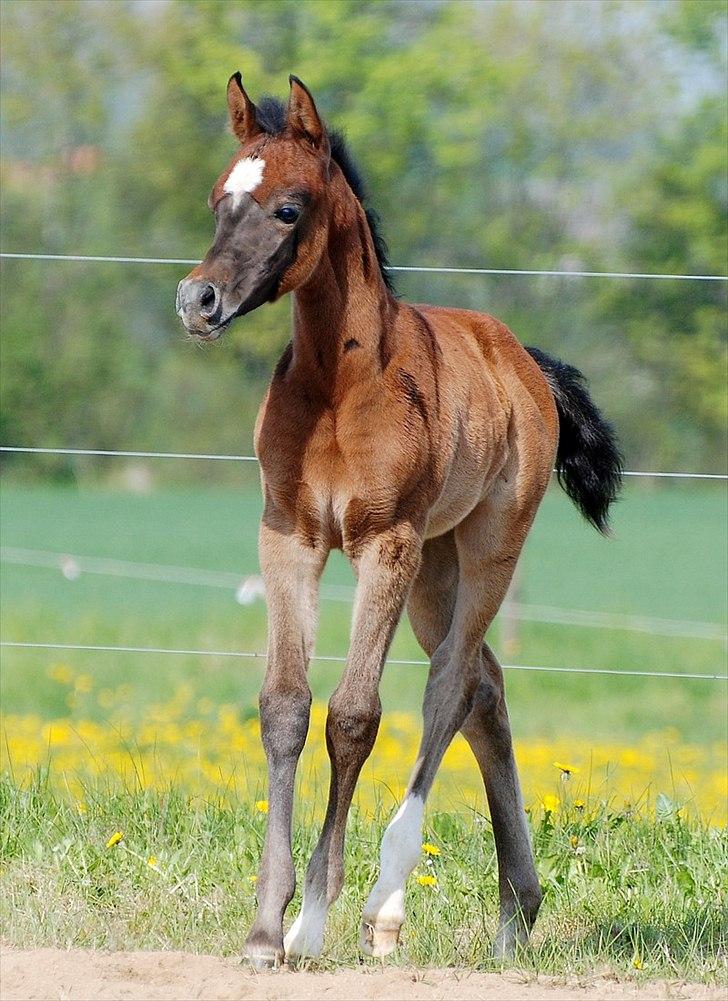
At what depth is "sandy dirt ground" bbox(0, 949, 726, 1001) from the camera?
283 centimetres

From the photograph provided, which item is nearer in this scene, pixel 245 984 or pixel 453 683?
pixel 245 984

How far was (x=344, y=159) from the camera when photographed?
3.37m

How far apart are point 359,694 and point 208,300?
3.05 ft

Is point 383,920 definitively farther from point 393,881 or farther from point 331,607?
point 331,607

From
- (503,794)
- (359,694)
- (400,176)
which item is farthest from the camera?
(400,176)

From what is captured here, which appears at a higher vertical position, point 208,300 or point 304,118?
point 304,118

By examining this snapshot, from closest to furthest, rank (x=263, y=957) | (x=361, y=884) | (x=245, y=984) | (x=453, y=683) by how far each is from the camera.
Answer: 1. (x=245, y=984)
2. (x=263, y=957)
3. (x=453, y=683)
4. (x=361, y=884)

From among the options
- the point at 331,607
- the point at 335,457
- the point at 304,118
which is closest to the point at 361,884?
the point at 335,457

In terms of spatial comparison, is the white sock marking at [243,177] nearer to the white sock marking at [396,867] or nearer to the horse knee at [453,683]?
the horse knee at [453,683]

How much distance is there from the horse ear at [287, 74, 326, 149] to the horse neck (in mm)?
146

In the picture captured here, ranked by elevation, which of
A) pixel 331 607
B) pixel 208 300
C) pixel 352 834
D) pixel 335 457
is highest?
pixel 208 300

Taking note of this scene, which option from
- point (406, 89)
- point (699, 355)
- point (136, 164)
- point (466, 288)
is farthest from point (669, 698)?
point (136, 164)

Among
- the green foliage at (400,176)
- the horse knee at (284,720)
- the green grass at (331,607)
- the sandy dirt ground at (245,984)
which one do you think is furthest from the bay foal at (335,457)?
the green foliage at (400,176)

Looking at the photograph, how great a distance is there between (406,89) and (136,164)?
5500mm
